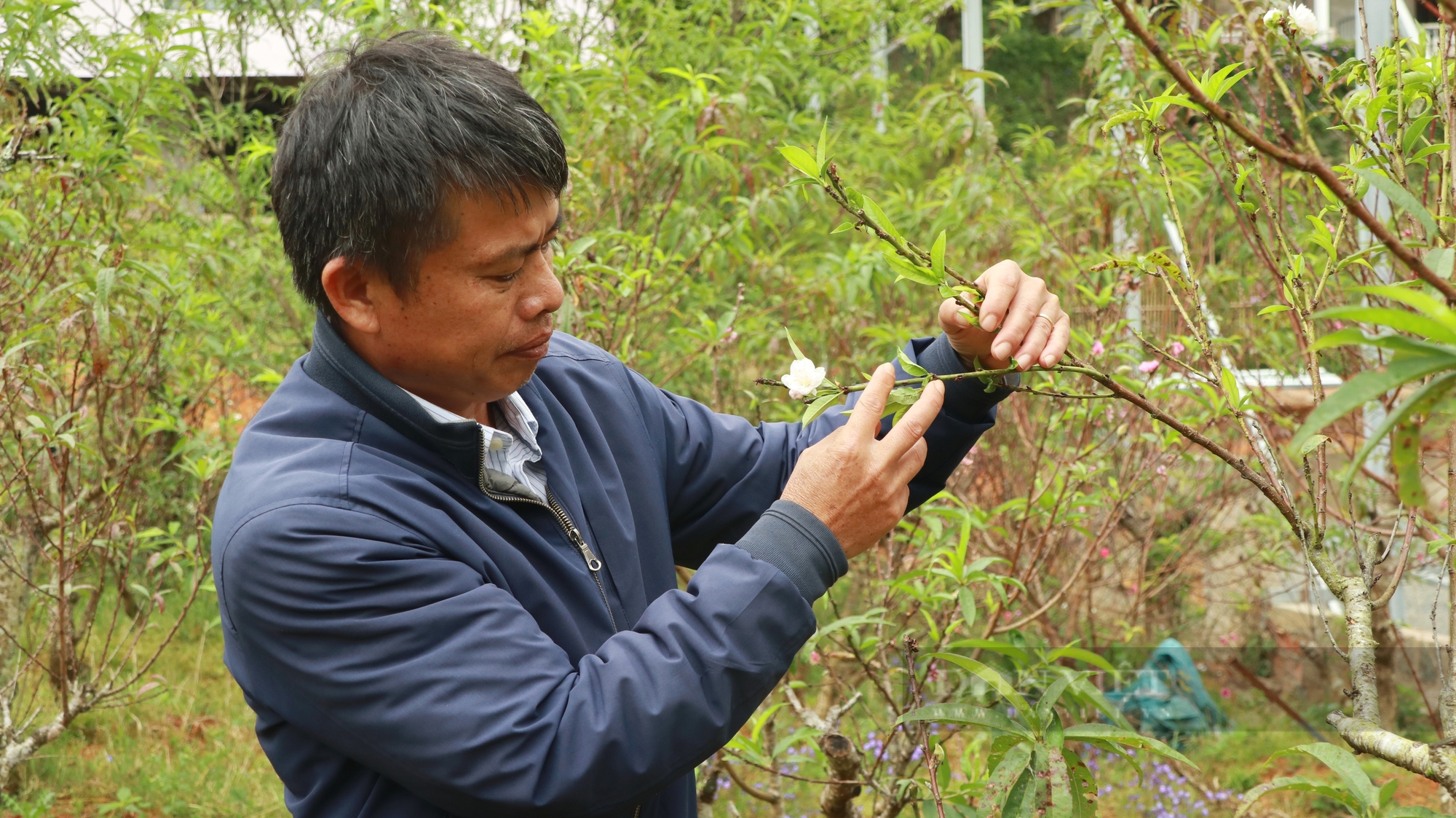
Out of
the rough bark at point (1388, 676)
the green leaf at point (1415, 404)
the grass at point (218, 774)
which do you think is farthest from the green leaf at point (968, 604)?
the rough bark at point (1388, 676)

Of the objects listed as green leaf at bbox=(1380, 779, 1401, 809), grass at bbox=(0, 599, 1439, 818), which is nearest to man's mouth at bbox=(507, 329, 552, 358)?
green leaf at bbox=(1380, 779, 1401, 809)

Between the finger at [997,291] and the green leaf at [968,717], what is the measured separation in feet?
1.73

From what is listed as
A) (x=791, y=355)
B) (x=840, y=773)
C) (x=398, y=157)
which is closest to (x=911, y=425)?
(x=398, y=157)

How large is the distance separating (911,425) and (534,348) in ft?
1.74

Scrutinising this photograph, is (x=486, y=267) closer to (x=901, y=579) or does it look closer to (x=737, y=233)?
(x=901, y=579)

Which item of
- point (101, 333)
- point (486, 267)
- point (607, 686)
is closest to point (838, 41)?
point (101, 333)

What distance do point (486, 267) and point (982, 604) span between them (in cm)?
213

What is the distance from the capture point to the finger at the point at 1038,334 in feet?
4.73

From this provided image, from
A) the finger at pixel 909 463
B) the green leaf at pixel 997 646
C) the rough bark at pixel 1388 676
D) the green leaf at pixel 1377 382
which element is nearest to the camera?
the green leaf at pixel 1377 382

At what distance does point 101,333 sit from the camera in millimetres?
2803

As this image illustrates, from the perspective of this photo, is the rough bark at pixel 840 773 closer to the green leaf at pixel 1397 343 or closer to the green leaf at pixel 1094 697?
the green leaf at pixel 1094 697

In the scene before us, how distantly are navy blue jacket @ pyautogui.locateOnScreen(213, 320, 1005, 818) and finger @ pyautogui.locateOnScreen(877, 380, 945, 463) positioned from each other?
15 cm

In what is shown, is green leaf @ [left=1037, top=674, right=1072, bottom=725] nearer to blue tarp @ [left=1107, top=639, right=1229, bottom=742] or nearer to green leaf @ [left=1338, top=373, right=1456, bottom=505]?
green leaf @ [left=1338, top=373, right=1456, bottom=505]

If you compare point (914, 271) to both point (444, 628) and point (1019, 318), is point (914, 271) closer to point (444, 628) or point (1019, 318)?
point (1019, 318)
